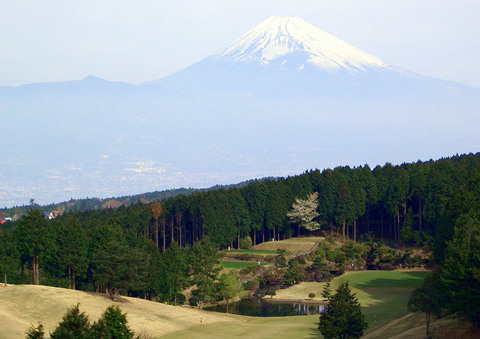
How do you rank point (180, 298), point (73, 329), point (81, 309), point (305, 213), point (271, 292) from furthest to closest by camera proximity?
1. point (305, 213)
2. point (271, 292)
3. point (180, 298)
4. point (81, 309)
5. point (73, 329)

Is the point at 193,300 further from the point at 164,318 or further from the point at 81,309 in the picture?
the point at 81,309

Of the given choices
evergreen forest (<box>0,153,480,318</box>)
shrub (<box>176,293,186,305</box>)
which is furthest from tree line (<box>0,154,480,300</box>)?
shrub (<box>176,293,186,305</box>)

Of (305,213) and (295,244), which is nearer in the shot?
(295,244)

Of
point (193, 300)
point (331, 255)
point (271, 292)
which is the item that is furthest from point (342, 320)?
point (331, 255)

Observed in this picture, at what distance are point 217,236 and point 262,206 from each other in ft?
42.3

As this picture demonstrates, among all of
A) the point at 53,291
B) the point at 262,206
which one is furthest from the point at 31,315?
the point at 262,206

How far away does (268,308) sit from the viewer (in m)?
98.1

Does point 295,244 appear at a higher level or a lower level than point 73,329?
higher

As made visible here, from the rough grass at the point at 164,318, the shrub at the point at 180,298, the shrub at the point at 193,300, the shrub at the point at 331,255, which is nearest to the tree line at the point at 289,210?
the shrub at the point at 180,298

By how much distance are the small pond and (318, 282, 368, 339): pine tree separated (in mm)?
27631

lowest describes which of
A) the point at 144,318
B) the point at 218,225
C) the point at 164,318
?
the point at 164,318

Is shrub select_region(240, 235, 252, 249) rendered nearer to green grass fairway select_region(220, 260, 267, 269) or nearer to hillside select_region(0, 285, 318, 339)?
green grass fairway select_region(220, 260, 267, 269)

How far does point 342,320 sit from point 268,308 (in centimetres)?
3527

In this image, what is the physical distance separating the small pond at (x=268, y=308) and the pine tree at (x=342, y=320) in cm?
2763
